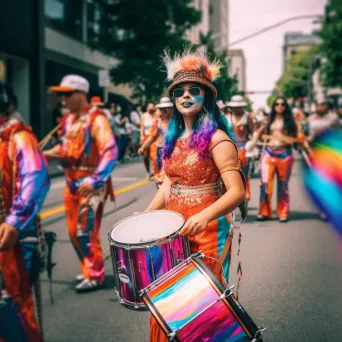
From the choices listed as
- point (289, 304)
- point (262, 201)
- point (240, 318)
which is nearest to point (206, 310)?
point (240, 318)

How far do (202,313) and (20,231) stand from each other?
3.73ft

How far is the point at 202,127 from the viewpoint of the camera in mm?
3434

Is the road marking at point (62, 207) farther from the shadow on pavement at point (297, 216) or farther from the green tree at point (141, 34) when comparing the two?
the green tree at point (141, 34)

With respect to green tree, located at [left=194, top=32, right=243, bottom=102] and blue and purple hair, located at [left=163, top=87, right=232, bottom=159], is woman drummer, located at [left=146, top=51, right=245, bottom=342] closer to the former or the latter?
blue and purple hair, located at [left=163, top=87, right=232, bottom=159]

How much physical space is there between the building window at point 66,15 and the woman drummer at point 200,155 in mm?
23998

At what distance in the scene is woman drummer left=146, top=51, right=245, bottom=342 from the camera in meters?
3.36

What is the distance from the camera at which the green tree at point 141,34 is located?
3111 centimetres

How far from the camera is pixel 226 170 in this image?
329 cm

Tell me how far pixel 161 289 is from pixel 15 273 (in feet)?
3.23

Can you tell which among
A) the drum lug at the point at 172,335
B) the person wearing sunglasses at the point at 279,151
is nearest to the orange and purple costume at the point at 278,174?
the person wearing sunglasses at the point at 279,151

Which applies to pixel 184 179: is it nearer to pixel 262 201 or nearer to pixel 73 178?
pixel 73 178

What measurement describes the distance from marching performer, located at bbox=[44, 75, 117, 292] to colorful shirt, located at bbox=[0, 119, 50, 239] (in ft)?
6.80

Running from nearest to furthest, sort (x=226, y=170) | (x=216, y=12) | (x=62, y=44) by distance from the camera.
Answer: (x=226, y=170) → (x=62, y=44) → (x=216, y=12)

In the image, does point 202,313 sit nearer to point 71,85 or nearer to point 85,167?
point 85,167
